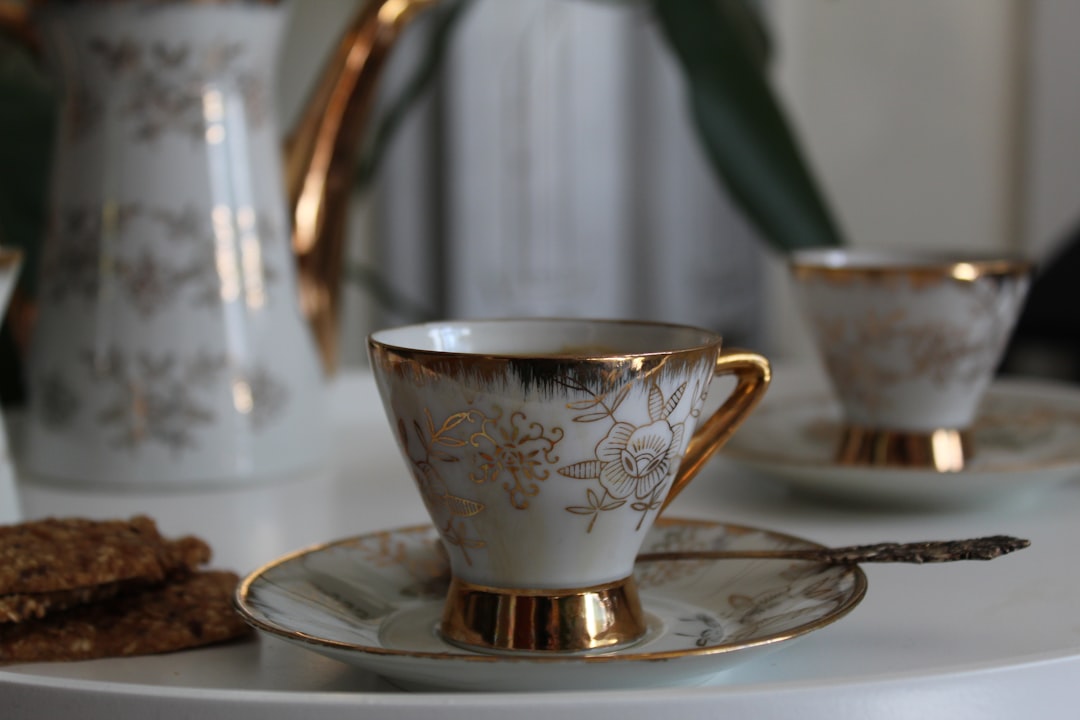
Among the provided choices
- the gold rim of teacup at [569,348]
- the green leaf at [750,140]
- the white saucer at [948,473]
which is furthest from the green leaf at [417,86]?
the gold rim of teacup at [569,348]

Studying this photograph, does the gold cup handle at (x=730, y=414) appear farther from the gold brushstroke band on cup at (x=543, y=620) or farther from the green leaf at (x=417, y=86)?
the green leaf at (x=417, y=86)

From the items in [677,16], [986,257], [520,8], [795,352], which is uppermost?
[520,8]

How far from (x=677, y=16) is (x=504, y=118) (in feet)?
1.94

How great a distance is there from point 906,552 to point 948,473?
102 millimetres

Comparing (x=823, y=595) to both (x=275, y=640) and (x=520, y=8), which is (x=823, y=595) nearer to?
(x=275, y=640)

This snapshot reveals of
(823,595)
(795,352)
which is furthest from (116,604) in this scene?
(795,352)

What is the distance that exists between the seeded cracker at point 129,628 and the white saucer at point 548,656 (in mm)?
15

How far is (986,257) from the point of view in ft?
1.53

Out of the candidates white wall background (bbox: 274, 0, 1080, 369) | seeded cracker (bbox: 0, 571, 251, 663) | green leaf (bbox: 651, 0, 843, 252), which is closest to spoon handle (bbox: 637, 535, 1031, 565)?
seeded cracker (bbox: 0, 571, 251, 663)

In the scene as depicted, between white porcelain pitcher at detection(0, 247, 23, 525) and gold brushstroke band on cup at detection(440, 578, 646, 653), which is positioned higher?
white porcelain pitcher at detection(0, 247, 23, 525)

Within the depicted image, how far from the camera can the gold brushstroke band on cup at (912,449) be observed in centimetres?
43

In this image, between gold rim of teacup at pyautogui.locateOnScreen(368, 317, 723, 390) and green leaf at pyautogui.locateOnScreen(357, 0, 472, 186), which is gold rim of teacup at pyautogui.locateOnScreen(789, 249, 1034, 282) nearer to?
gold rim of teacup at pyautogui.locateOnScreen(368, 317, 723, 390)

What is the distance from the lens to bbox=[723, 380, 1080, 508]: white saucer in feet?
1.23

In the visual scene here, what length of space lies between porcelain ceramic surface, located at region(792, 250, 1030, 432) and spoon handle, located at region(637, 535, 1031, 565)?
0.15 metres
